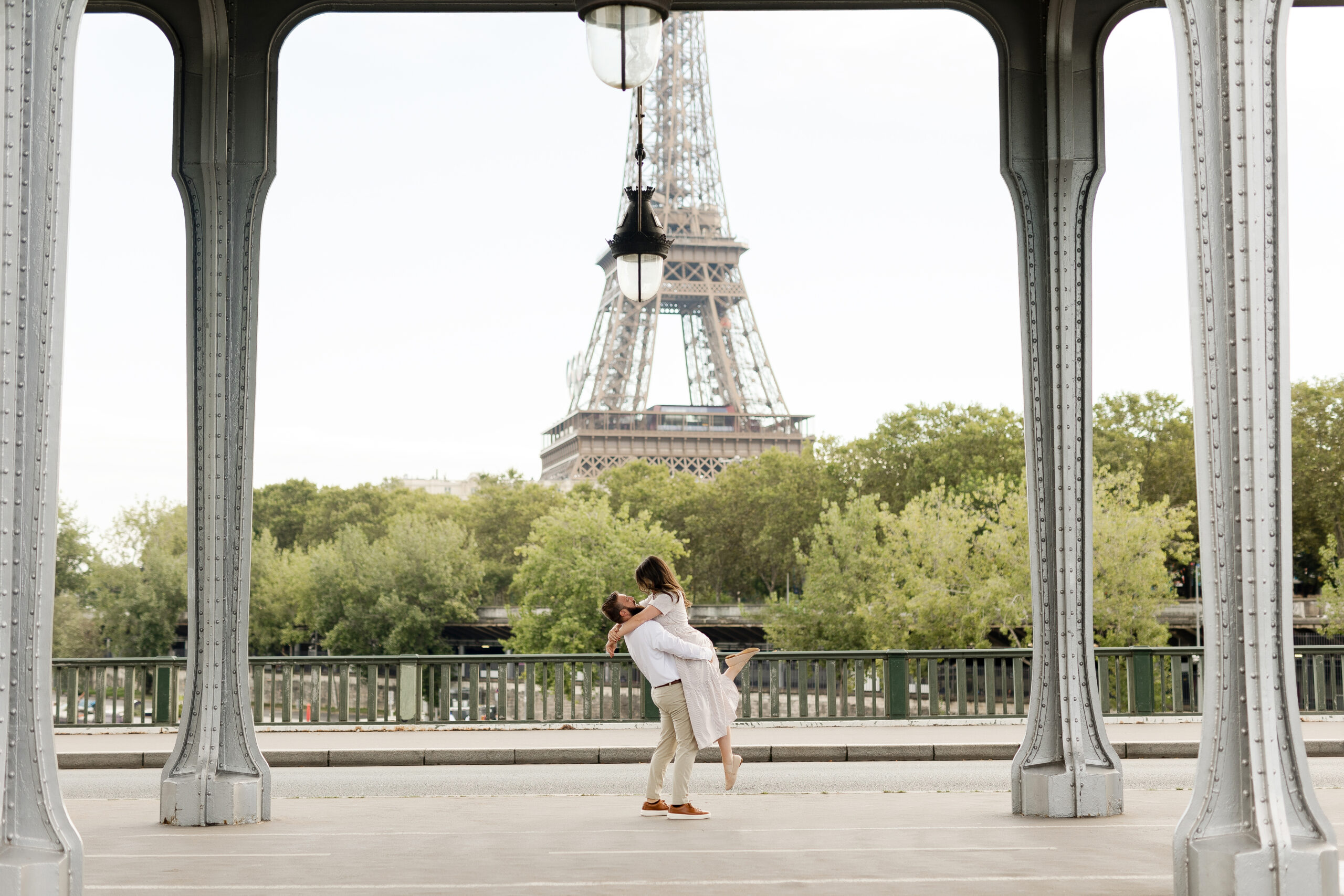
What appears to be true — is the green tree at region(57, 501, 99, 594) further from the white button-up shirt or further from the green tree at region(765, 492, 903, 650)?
the white button-up shirt

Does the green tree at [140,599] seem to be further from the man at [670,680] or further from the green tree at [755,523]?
the man at [670,680]

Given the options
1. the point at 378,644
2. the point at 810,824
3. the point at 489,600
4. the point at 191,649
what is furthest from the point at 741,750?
the point at 489,600

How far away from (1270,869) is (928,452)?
51.7 m

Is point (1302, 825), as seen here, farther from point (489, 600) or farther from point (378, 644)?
point (489, 600)

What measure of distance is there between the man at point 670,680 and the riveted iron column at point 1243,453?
347 centimetres

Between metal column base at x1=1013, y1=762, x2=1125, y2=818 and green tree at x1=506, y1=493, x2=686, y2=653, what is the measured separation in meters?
42.4

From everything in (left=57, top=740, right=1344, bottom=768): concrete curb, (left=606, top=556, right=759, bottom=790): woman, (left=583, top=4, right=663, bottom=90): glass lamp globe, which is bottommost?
(left=57, top=740, right=1344, bottom=768): concrete curb

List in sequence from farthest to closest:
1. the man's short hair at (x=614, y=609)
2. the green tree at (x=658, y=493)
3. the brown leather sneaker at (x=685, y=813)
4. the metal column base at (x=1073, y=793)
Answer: the green tree at (x=658, y=493), the brown leather sneaker at (x=685, y=813), the man's short hair at (x=614, y=609), the metal column base at (x=1073, y=793)

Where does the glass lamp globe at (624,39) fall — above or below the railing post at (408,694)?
above

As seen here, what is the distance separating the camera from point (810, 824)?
25.9 ft

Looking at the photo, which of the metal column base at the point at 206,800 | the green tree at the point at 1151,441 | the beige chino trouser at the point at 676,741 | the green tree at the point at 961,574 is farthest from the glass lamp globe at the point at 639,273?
the green tree at the point at 1151,441

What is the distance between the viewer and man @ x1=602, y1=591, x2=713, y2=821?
7.99 m

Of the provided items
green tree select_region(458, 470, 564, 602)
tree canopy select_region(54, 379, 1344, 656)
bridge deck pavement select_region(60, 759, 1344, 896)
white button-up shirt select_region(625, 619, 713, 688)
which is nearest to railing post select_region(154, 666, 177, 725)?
bridge deck pavement select_region(60, 759, 1344, 896)

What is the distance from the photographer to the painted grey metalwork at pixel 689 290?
72625 mm
